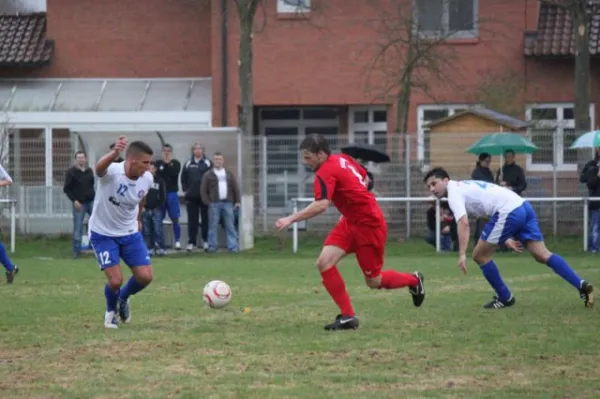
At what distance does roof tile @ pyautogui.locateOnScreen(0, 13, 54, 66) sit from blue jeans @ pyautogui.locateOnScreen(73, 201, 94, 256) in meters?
10.7

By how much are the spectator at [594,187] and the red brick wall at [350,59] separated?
8.35 m

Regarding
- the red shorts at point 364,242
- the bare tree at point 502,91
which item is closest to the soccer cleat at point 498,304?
the red shorts at point 364,242

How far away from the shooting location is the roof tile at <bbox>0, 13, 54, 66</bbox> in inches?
1379

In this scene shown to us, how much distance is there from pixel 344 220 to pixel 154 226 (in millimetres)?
14004

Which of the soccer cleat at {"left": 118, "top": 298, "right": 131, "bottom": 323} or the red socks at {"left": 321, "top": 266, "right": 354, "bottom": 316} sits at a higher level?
the red socks at {"left": 321, "top": 266, "right": 354, "bottom": 316}

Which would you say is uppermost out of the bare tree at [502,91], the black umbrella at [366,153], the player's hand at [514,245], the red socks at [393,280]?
the bare tree at [502,91]

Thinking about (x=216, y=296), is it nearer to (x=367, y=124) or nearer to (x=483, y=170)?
(x=483, y=170)

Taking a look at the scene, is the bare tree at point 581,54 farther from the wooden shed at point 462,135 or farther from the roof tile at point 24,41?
the roof tile at point 24,41

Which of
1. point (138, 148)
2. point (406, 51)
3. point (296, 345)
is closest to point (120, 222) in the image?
point (138, 148)

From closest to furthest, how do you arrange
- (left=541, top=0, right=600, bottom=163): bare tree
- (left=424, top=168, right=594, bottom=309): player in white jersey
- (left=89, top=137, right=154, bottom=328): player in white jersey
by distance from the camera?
(left=89, top=137, right=154, bottom=328): player in white jersey < (left=424, top=168, right=594, bottom=309): player in white jersey < (left=541, top=0, right=600, bottom=163): bare tree

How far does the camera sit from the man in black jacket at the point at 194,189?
87.2 feet

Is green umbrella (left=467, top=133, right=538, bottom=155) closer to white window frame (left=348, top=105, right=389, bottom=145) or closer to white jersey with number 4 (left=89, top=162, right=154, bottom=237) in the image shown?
white window frame (left=348, top=105, right=389, bottom=145)

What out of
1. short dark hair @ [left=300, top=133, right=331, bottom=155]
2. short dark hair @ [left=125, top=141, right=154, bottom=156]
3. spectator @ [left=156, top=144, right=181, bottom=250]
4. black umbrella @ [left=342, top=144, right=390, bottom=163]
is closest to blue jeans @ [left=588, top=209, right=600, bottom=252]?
black umbrella @ [left=342, top=144, right=390, bottom=163]

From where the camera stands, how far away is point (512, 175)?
25.5 m
